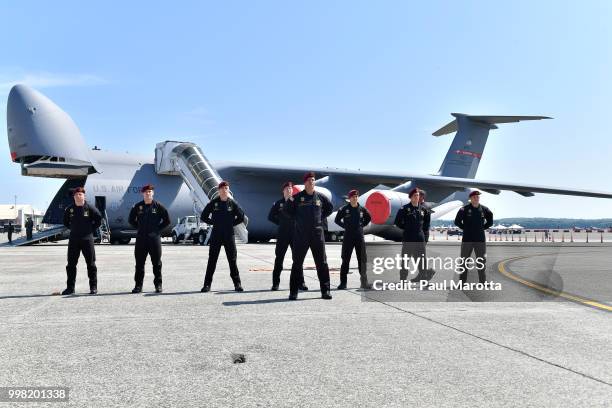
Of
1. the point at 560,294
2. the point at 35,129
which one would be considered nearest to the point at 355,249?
the point at 560,294

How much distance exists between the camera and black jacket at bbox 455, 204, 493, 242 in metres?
9.98

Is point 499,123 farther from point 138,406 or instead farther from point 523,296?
point 138,406

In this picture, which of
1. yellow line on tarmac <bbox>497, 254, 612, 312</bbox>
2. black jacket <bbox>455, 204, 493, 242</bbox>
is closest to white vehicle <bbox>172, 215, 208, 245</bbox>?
yellow line on tarmac <bbox>497, 254, 612, 312</bbox>

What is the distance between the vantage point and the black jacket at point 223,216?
950 cm

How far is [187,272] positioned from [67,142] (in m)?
12.2

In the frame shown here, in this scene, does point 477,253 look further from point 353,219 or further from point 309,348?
point 309,348

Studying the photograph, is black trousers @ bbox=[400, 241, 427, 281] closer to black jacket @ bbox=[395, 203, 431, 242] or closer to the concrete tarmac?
black jacket @ bbox=[395, 203, 431, 242]

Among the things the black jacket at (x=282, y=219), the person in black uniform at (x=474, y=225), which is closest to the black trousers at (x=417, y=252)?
the person in black uniform at (x=474, y=225)

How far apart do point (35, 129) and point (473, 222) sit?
1660 cm

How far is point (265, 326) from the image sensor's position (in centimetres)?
601

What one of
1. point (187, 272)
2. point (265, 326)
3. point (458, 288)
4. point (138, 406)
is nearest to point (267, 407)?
point (138, 406)

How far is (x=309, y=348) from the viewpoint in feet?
16.2

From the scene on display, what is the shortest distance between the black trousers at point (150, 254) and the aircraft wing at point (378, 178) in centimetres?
1622

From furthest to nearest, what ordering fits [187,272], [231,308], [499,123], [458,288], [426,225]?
[499,123], [187,272], [426,225], [458,288], [231,308]
